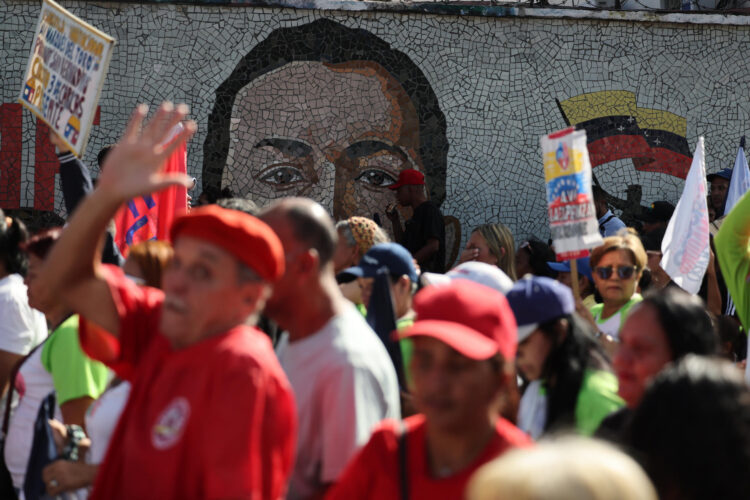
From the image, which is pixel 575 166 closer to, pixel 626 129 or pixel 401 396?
pixel 401 396

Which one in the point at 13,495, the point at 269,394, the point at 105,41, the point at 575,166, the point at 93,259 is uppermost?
the point at 105,41

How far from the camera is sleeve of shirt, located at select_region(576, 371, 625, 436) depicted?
3109mm

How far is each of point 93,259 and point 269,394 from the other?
25.5 inches

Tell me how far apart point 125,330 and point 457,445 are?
0.99 m

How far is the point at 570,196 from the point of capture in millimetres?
5832

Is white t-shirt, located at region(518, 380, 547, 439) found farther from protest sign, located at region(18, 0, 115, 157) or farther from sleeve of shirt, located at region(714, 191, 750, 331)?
protest sign, located at region(18, 0, 115, 157)

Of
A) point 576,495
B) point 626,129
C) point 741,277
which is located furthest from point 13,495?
point 626,129

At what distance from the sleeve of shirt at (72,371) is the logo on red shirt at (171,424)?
180 cm

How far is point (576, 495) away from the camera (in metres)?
1.33

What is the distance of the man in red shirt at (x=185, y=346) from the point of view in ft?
7.20

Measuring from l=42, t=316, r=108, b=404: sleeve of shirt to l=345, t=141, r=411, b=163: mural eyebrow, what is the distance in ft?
19.9

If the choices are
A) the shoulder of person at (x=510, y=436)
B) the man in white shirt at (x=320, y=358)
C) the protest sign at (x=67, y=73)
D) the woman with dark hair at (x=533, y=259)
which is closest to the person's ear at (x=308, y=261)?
the man in white shirt at (x=320, y=358)

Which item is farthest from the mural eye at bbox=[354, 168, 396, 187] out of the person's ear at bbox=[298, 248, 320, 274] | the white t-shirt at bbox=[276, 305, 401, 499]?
the white t-shirt at bbox=[276, 305, 401, 499]

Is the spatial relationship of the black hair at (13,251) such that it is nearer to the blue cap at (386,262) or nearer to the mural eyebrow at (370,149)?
the blue cap at (386,262)
